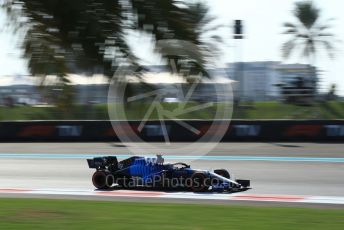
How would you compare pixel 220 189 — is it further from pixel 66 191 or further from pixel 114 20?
pixel 114 20

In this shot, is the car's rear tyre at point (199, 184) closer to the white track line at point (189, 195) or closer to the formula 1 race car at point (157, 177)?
the formula 1 race car at point (157, 177)

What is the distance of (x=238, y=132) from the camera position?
20.1 m

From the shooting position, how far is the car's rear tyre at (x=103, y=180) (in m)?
11.2

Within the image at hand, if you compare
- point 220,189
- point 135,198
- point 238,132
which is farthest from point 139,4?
point 238,132

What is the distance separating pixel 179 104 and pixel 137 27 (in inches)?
11.7

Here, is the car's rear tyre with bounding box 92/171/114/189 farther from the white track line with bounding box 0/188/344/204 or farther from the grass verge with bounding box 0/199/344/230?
→ the grass verge with bounding box 0/199/344/230

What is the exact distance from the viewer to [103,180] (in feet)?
36.8

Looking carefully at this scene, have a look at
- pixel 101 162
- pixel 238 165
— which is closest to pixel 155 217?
pixel 101 162

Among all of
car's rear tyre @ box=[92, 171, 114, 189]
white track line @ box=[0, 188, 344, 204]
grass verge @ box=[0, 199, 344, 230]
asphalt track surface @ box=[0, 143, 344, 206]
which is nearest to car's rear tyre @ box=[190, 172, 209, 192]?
white track line @ box=[0, 188, 344, 204]

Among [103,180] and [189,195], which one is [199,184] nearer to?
[189,195]

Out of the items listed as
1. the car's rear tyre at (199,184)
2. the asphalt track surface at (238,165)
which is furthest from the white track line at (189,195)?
the asphalt track surface at (238,165)

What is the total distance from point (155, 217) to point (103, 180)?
4.36m

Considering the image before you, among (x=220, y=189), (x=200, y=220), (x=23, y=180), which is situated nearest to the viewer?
(x=200, y=220)

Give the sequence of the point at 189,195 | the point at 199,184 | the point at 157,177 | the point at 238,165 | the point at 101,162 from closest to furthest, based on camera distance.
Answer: the point at 189,195 < the point at 199,184 < the point at 157,177 < the point at 101,162 < the point at 238,165
